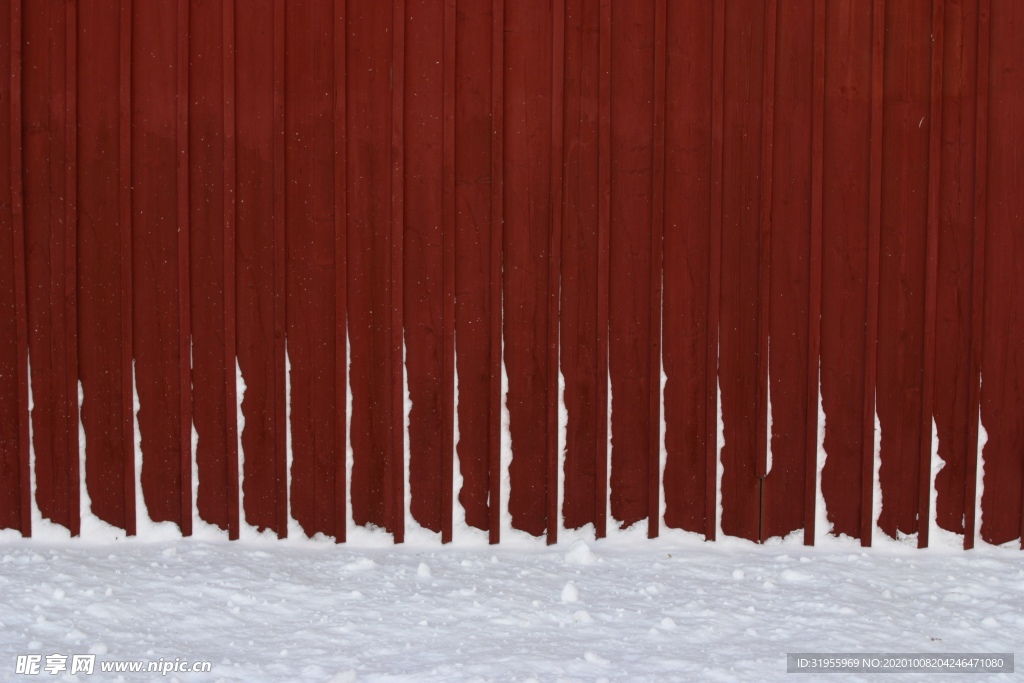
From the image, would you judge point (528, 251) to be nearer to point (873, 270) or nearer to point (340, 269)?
point (340, 269)

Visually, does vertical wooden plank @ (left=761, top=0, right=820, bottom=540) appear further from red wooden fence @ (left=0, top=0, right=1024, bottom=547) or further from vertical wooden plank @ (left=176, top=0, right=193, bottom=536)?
vertical wooden plank @ (left=176, top=0, right=193, bottom=536)

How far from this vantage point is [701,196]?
14.0 ft

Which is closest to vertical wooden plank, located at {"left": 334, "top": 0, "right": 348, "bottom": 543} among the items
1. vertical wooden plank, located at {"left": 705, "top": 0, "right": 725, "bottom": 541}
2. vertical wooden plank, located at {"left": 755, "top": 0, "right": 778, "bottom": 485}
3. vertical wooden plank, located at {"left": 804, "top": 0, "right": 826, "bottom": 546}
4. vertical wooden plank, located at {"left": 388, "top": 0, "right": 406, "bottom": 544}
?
vertical wooden plank, located at {"left": 388, "top": 0, "right": 406, "bottom": 544}

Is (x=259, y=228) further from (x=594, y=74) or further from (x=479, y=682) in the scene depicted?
(x=479, y=682)

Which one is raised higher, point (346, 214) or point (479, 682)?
point (346, 214)

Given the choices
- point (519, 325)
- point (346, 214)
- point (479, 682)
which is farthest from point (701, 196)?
point (479, 682)

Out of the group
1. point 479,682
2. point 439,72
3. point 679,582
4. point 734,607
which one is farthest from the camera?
point 439,72

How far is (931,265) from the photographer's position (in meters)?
4.27

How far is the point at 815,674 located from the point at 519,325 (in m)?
1.88

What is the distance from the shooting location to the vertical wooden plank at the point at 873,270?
13.9ft

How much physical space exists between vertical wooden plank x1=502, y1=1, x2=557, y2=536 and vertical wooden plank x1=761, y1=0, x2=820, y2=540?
981mm

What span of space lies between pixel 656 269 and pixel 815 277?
0.70 metres

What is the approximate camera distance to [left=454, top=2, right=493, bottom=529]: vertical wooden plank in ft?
13.8

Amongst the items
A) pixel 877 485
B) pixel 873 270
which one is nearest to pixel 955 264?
pixel 873 270
